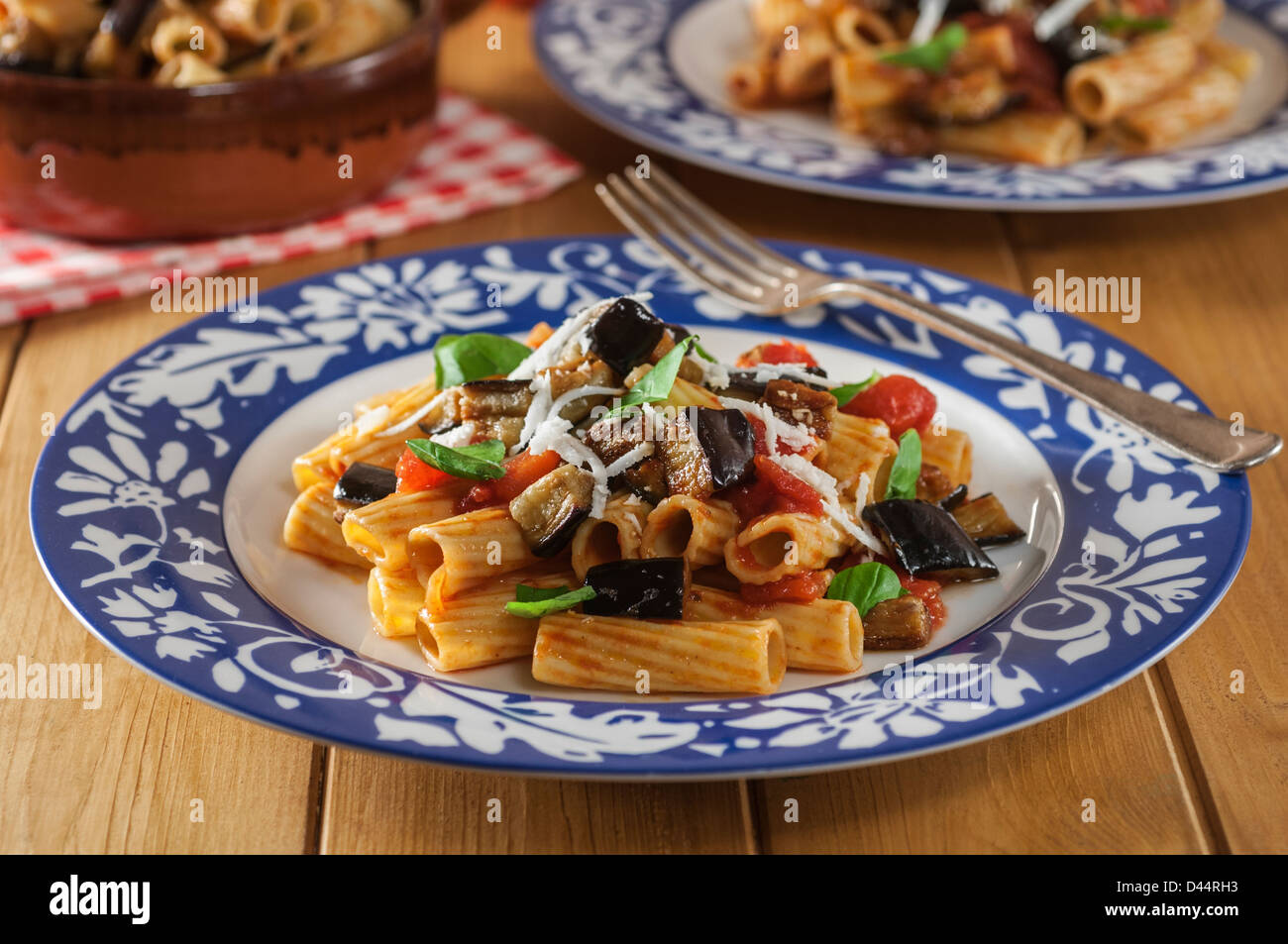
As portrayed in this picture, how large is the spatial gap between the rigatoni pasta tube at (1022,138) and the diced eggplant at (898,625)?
2135mm

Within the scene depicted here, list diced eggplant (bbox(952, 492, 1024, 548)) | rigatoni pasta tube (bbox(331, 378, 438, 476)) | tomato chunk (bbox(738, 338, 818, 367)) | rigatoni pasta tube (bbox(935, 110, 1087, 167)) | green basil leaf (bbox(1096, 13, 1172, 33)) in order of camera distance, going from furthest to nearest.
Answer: green basil leaf (bbox(1096, 13, 1172, 33))
rigatoni pasta tube (bbox(935, 110, 1087, 167))
tomato chunk (bbox(738, 338, 818, 367))
rigatoni pasta tube (bbox(331, 378, 438, 476))
diced eggplant (bbox(952, 492, 1024, 548))

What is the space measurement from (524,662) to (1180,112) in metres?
2.94

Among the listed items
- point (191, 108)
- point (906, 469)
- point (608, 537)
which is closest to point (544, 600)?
point (608, 537)

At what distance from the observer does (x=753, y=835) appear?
7.10 ft

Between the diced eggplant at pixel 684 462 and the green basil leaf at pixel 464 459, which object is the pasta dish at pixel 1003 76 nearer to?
the diced eggplant at pixel 684 462

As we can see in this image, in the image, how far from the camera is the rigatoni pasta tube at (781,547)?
2.41 m

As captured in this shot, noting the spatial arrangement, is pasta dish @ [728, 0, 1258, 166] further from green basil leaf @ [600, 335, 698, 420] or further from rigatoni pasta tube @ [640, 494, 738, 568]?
rigatoni pasta tube @ [640, 494, 738, 568]

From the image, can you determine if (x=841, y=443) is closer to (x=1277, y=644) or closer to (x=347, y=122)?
(x=1277, y=644)

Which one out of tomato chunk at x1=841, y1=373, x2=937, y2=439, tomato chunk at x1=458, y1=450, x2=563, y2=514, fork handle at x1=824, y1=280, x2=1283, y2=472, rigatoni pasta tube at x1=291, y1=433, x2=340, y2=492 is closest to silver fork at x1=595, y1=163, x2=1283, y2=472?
fork handle at x1=824, y1=280, x2=1283, y2=472

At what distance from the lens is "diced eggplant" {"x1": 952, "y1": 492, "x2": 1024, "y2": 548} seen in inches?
105

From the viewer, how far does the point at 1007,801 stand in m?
2.21

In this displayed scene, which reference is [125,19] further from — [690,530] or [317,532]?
[690,530]

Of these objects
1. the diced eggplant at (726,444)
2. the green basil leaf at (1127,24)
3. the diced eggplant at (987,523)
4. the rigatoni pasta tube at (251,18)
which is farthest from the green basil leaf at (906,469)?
the green basil leaf at (1127,24)

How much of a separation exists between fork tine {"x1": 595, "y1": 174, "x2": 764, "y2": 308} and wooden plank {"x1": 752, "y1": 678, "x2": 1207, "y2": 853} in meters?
1.40
